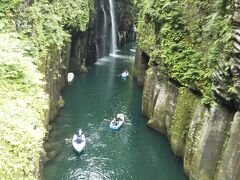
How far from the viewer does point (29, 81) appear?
583 inches

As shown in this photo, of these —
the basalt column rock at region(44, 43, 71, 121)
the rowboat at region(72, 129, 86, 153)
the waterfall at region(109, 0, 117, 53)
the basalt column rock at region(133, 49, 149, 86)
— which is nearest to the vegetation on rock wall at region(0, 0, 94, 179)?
the basalt column rock at region(44, 43, 71, 121)

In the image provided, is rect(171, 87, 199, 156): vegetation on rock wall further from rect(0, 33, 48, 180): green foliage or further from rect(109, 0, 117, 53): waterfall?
rect(109, 0, 117, 53): waterfall

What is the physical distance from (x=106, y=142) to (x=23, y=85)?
574 inches

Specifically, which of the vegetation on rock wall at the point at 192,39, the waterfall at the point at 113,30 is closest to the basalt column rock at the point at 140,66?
the vegetation on rock wall at the point at 192,39

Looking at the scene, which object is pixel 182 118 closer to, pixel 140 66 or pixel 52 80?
pixel 52 80

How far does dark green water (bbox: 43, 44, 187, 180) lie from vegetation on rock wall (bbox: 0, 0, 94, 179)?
20.7 ft

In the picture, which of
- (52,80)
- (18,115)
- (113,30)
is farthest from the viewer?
(113,30)

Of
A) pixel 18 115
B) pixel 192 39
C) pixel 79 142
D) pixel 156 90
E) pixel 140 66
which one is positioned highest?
pixel 192 39

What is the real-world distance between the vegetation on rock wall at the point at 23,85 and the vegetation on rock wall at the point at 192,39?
26.8 ft

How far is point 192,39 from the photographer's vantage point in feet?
83.5

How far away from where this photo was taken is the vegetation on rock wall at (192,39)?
817 inches

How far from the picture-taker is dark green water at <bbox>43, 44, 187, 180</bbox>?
23859mm

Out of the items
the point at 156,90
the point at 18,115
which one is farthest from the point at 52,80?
the point at 18,115

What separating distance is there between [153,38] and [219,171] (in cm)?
1736
